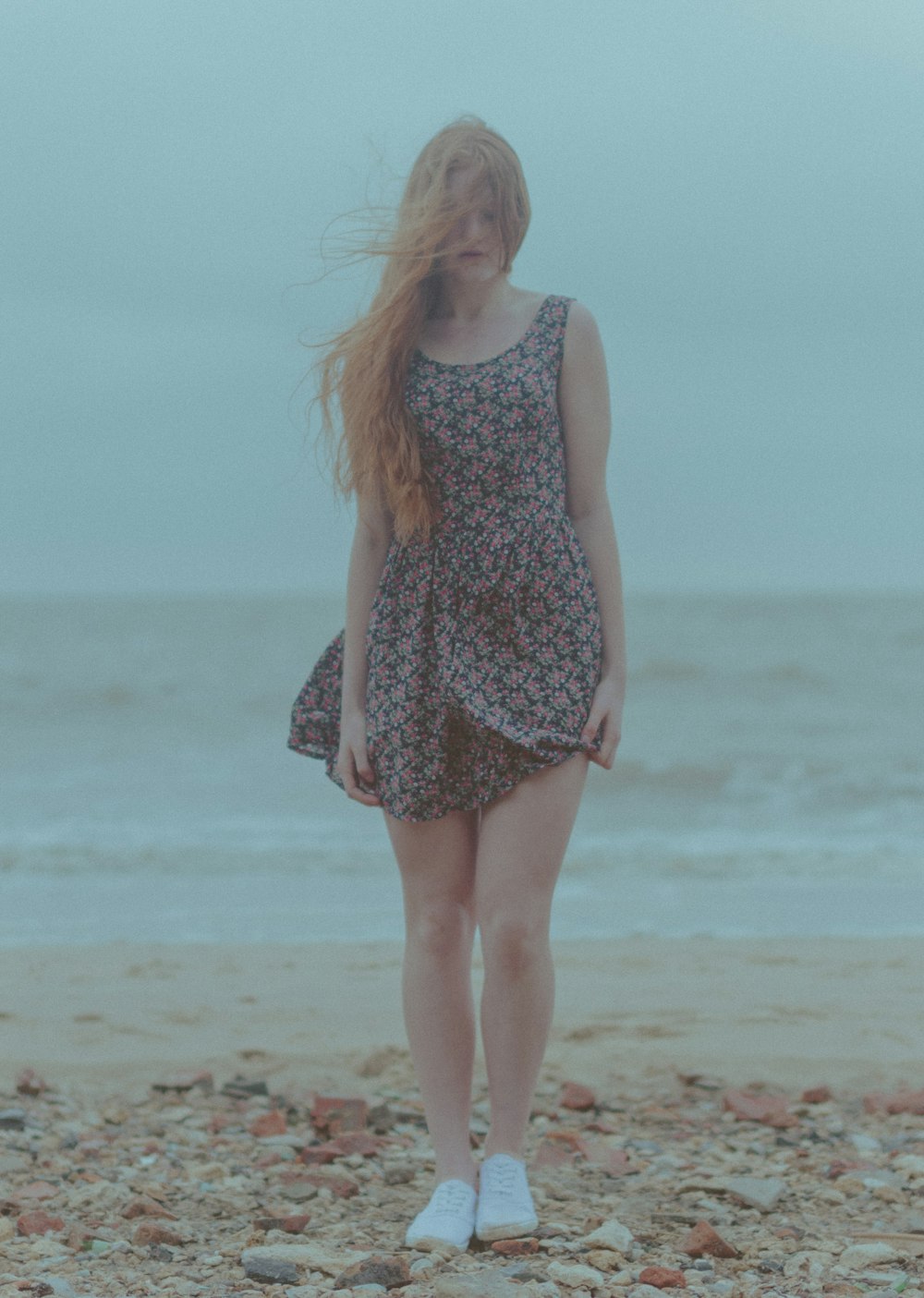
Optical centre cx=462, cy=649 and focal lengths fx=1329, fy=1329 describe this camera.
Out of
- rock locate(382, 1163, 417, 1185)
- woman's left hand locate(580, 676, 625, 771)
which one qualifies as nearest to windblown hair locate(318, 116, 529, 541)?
woman's left hand locate(580, 676, 625, 771)

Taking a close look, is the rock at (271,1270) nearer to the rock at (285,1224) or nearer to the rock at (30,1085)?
the rock at (285,1224)

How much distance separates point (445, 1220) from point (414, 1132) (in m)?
0.98

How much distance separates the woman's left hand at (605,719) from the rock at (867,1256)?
40.0 inches

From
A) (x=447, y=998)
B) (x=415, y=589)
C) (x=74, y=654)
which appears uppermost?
(x=74, y=654)

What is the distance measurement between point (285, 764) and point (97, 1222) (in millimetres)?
10869

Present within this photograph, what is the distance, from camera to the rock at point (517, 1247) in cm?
254

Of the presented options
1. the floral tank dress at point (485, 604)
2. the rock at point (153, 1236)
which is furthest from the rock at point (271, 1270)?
the floral tank dress at point (485, 604)

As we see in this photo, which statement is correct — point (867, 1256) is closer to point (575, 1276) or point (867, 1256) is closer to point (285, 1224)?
point (575, 1276)

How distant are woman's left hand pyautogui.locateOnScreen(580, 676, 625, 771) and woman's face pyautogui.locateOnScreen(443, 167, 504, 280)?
0.90 meters

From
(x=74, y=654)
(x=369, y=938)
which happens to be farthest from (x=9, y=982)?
(x=74, y=654)

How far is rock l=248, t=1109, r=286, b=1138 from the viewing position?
3.51 m

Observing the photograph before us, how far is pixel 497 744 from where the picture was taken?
8.61 ft

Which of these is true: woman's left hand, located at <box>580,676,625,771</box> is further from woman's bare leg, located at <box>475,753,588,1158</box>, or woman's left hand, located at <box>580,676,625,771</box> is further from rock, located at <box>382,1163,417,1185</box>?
rock, located at <box>382,1163,417,1185</box>

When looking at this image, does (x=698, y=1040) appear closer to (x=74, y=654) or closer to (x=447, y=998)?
(x=447, y=998)
